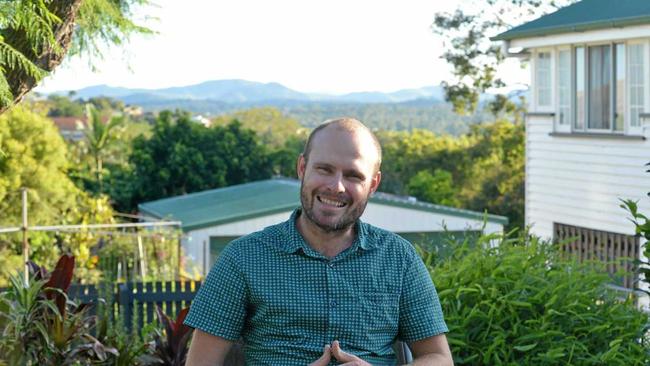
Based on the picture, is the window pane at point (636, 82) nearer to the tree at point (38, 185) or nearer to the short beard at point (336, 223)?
the tree at point (38, 185)

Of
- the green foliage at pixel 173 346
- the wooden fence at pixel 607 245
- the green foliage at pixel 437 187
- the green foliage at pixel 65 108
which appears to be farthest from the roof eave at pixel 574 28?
the green foliage at pixel 65 108

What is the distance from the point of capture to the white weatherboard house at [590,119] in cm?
1770

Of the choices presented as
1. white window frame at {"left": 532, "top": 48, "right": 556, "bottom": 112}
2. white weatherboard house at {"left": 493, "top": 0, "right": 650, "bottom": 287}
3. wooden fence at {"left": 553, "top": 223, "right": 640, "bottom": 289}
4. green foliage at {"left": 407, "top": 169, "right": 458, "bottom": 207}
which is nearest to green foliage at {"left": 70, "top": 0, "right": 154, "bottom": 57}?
white weatherboard house at {"left": 493, "top": 0, "right": 650, "bottom": 287}

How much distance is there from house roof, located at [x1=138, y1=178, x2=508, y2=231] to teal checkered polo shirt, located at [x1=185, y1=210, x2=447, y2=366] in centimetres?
2124

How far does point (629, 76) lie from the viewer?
708 inches

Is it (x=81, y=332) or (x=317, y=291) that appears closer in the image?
(x=317, y=291)

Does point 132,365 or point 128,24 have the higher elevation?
point 128,24

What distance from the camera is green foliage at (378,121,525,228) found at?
3822 centimetres

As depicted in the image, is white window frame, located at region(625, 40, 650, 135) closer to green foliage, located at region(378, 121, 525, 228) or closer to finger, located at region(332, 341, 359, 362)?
finger, located at region(332, 341, 359, 362)

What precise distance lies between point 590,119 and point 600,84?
724mm

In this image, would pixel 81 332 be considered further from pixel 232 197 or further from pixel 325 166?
pixel 232 197

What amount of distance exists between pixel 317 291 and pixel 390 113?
126m

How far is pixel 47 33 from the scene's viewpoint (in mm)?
5559

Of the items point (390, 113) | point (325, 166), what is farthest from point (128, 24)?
point (390, 113)
